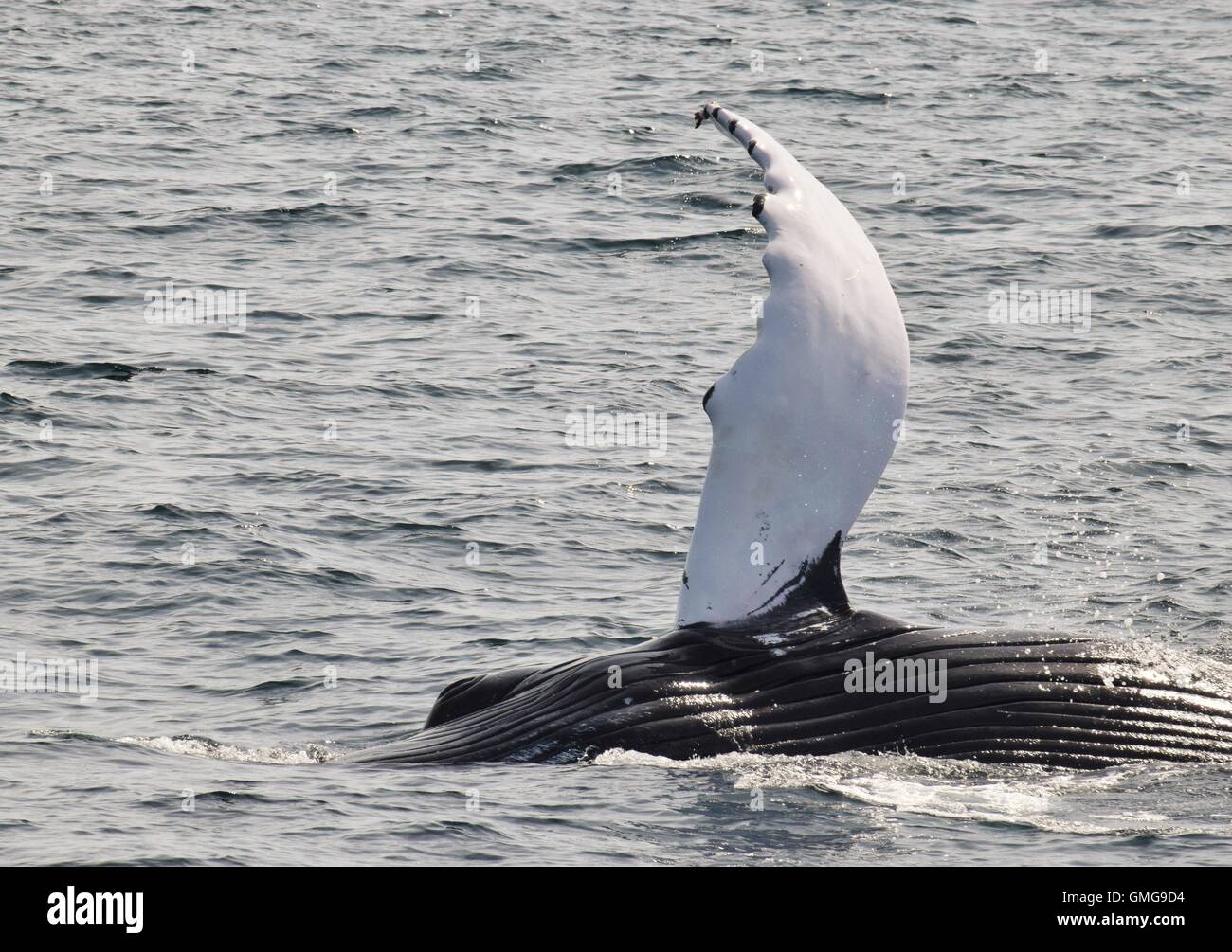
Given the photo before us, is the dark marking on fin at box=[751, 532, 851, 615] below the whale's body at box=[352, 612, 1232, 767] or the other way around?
the other way around

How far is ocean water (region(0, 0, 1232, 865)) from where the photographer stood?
37.4 feet

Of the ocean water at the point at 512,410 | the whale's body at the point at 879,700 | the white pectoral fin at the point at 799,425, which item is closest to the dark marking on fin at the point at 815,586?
the white pectoral fin at the point at 799,425

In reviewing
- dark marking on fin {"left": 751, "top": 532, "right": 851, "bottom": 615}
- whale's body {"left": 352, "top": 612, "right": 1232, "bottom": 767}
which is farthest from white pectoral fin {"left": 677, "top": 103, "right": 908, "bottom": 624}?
whale's body {"left": 352, "top": 612, "right": 1232, "bottom": 767}

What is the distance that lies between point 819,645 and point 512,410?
13322 mm

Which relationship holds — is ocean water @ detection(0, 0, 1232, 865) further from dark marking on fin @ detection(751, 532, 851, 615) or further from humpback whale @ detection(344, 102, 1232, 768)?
dark marking on fin @ detection(751, 532, 851, 615)

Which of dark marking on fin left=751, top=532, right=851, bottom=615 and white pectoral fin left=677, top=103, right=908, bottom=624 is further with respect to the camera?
dark marking on fin left=751, top=532, right=851, bottom=615

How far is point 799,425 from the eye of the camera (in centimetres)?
1138

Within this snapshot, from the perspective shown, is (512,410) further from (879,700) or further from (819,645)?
(879,700)

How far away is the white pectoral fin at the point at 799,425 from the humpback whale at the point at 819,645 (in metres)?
0.01

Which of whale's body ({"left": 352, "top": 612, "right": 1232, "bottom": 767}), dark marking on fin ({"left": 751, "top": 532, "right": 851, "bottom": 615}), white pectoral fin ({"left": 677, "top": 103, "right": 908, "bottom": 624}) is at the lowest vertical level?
whale's body ({"left": 352, "top": 612, "right": 1232, "bottom": 767})

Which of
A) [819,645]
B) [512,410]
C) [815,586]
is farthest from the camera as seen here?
[512,410]

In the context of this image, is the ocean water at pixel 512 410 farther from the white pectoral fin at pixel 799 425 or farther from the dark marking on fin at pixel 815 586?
the white pectoral fin at pixel 799 425

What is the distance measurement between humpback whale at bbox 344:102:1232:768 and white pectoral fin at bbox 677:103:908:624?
11mm

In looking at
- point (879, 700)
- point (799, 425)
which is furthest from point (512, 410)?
point (879, 700)
